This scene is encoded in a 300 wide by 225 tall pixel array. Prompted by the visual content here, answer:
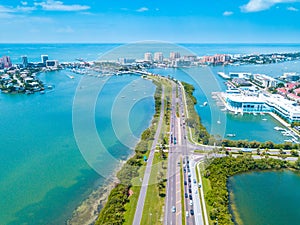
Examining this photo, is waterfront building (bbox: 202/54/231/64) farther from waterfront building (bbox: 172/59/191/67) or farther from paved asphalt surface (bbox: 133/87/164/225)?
paved asphalt surface (bbox: 133/87/164/225)

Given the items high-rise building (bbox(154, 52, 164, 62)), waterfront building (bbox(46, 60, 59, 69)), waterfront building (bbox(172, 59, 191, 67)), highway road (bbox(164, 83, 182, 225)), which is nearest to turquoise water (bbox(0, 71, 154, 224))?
highway road (bbox(164, 83, 182, 225))

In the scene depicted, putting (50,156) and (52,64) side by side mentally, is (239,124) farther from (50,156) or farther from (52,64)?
(52,64)

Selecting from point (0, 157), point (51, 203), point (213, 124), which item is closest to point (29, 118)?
point (0, 157)

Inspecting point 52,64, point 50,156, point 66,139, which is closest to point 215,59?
point 52,64

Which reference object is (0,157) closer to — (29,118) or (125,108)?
(29,118)

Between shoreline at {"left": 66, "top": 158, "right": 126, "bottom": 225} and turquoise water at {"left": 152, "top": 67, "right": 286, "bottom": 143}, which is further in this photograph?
turquoise water at {"left": 152, "top": 67, "right": 286, "bottom": 143}

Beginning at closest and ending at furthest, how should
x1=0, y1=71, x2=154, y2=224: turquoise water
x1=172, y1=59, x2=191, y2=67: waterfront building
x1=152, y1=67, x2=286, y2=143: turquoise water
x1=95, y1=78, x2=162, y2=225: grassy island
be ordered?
1. x1=95, y1=78, x2=162, y2=225: grassy island
2. x1=0, y1=71, x2=154, y2=224: turquoise water
3. x1=152, y1=67, x2=286, y2=143: turquoise water
4. x1=172, y1=59, x2=191, y2=67: waterfront building
